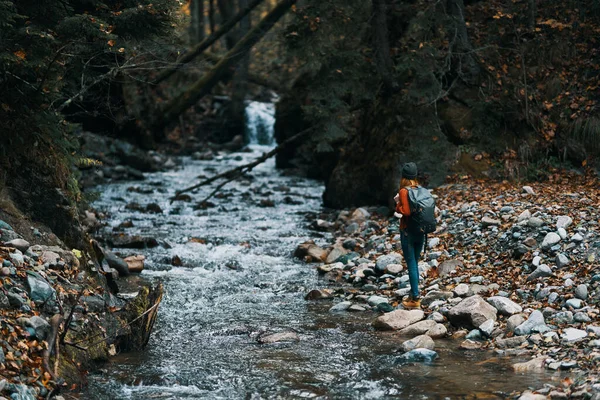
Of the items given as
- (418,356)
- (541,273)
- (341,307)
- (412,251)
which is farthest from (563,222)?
(418,356)

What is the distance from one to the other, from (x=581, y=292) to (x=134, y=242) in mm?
8389

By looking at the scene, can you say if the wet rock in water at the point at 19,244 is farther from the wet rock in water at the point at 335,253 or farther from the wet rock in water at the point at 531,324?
the wet rock in water at the point at 335,253

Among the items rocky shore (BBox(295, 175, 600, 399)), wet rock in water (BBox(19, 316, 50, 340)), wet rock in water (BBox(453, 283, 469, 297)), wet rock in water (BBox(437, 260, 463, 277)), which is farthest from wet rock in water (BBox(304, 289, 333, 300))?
wet rock in water (BBox(19, 316, 50, 340))

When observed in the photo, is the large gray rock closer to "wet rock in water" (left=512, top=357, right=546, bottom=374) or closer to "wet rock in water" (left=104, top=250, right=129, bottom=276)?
"wet rock in water" (left=512, top=357, right=546, bottom=374)

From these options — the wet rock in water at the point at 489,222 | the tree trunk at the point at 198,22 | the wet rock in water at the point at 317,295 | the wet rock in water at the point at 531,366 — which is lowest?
the wet rock in water at the point at 317,295

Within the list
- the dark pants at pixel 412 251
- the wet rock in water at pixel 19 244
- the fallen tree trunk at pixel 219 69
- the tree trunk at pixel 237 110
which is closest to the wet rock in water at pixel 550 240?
the dark pants at pixel 412 251

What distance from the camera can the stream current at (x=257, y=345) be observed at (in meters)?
Answer: 5.84

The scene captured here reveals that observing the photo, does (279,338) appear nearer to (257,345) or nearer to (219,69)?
(257,345)

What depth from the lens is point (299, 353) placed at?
6.98 metres

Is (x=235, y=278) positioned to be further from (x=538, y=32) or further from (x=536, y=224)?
(x=538, y=32)

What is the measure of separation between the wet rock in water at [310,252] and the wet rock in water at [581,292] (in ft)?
17.2

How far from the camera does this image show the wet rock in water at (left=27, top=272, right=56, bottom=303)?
608 cm

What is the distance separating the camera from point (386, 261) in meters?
10.5

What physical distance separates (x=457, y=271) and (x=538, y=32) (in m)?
8.24
